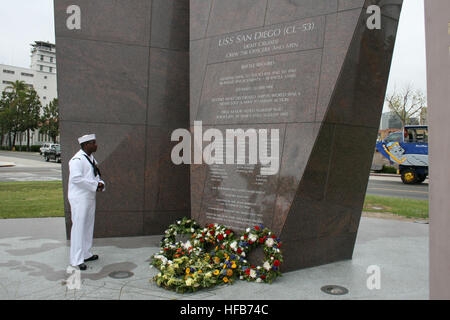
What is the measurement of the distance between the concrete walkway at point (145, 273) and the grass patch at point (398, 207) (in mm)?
4036

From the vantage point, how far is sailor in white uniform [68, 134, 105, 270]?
5445 mm

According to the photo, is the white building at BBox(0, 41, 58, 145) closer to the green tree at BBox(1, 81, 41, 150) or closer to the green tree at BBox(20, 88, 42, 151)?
the green tree at BBox(1, 81, 41, 150)

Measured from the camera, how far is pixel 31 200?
1284 centimetres

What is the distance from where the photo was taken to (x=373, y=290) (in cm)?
470

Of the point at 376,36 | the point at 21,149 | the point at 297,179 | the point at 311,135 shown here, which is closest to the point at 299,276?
the point at 297,179

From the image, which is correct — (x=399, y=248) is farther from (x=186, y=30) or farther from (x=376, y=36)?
(x=186, y=30)

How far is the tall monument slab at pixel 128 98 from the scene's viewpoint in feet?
24.0

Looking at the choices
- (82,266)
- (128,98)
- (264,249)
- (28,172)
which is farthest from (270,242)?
(28,172)

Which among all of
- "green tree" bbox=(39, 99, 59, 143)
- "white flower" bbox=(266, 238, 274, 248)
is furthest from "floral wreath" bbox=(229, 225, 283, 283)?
"green tree" bbox=(39, 99, 59, 143)

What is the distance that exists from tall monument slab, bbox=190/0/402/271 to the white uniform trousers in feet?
5.36

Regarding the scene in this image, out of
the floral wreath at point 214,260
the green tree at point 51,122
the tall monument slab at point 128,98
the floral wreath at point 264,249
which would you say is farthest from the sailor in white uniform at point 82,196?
the green tree at point 51,122

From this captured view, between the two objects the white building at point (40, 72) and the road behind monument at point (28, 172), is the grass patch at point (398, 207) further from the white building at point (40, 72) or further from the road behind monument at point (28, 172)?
the white building at point (40, 72)

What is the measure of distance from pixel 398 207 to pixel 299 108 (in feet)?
30.7

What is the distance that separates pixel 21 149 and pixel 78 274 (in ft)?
250
